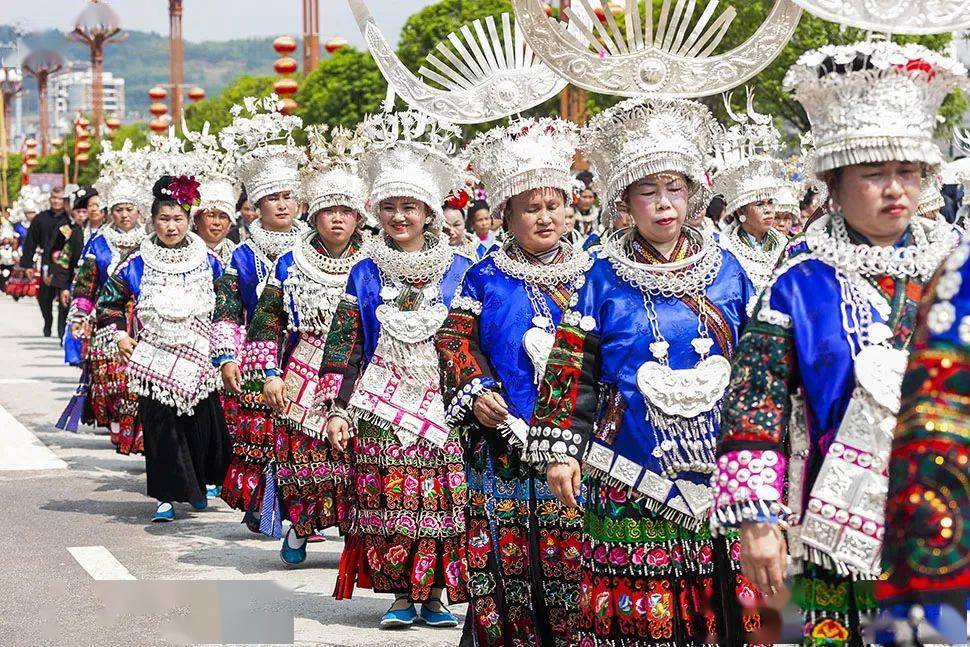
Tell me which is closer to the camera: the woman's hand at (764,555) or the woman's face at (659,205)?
the woman's hand at (764,555)

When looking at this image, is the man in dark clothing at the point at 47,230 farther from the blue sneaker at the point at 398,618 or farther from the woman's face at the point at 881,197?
the woman's face at the point at 881,197

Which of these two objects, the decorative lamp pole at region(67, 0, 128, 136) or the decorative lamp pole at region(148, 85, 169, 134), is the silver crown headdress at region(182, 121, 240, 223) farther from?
the decorative lamp pole at region(67, 0, 128, 136)

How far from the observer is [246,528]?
10539mm

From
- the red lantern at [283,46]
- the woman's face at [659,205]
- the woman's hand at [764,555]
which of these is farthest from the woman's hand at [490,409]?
the red lantern at [283,46]

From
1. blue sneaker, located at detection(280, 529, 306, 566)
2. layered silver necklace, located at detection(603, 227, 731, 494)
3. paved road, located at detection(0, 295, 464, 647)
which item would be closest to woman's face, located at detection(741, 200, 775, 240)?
paved road, located at detection(0, 295, 464, 647)

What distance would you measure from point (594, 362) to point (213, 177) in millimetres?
7525

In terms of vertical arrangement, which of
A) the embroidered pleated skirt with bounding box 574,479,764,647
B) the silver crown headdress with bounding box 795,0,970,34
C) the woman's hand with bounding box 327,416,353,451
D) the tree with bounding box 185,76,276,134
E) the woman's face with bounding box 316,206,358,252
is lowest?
the embroidered pleated skirt with bounding box 574,479,764,647

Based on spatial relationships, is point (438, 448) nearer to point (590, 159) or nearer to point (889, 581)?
point (590, 159)

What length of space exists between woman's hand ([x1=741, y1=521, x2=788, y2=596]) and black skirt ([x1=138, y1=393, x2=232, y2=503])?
707 cm

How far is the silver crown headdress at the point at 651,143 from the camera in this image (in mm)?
5426

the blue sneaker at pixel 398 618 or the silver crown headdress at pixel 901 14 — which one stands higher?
the silver crown headdress at pixel 901 14

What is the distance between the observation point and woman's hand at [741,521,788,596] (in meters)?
4.01

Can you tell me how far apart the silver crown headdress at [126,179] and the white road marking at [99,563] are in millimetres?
4774

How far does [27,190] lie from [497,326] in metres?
43.8
